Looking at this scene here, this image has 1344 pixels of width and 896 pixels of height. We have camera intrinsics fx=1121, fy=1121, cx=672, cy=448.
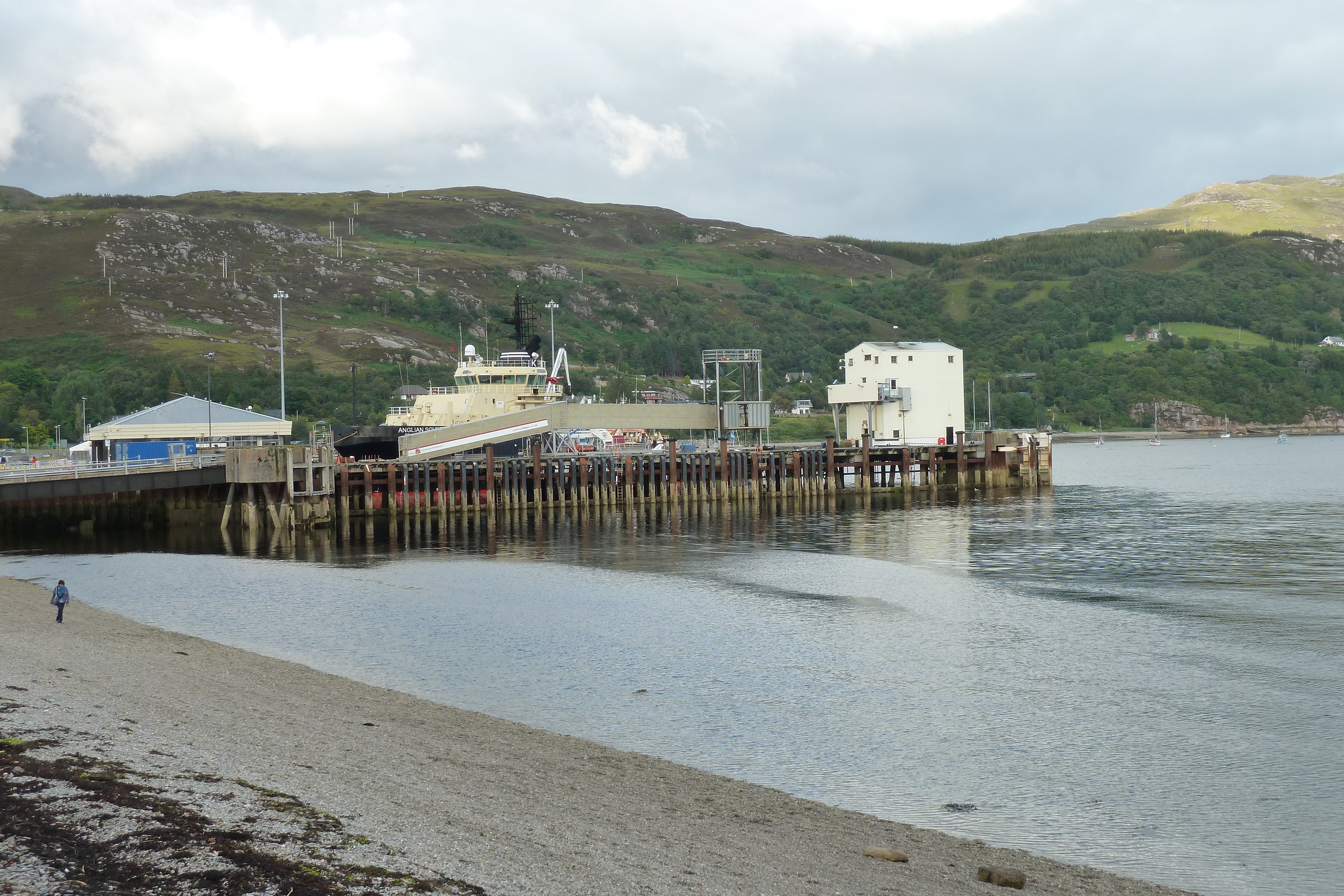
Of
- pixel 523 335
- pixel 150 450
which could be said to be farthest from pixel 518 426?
pixel 523 335

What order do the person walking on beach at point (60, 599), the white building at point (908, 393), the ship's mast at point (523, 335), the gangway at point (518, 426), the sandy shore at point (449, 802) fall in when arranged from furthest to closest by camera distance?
the white building at point (908, 393) < the ship's mast at point (523, 335) < the gangway at point (518, 426) < the person walking on beach at point (60, 599) < the sandy shore at point (449, 802)

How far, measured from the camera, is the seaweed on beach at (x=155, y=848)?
9.71m

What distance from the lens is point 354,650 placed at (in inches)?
1058

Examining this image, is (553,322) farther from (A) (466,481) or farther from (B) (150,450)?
(B) (150,450)

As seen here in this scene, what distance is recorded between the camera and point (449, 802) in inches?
539

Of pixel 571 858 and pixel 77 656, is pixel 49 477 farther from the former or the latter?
pixel 571 858

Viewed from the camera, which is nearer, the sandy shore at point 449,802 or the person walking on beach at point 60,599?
the sandy shore at point 449,802

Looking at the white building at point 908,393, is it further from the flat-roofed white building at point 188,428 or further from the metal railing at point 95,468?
the metal railing at point 95,468

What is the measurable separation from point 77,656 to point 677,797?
45.0ft

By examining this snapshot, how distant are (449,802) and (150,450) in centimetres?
6100

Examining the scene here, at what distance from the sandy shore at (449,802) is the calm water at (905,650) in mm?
1386

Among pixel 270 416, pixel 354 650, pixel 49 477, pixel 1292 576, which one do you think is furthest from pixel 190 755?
pixel 270 416

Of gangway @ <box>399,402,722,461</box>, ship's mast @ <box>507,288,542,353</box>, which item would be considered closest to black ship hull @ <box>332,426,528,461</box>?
gangway @ <box>399,402,722,461</box>

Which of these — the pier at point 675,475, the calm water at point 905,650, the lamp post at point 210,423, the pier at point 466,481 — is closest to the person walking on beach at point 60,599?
the calm water at point 905,650
